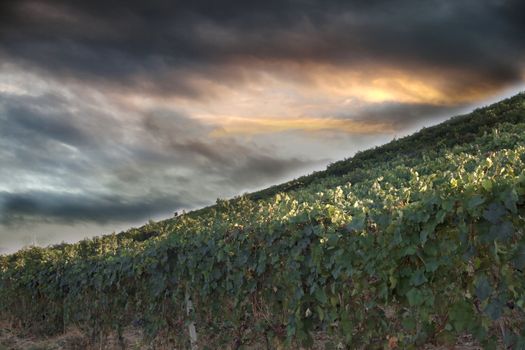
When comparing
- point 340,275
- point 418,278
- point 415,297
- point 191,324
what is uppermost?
point 340,275

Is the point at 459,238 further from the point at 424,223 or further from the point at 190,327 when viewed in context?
the point at 190,327

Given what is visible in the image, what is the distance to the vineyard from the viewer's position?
15.6 ft

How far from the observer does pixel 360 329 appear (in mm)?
5996

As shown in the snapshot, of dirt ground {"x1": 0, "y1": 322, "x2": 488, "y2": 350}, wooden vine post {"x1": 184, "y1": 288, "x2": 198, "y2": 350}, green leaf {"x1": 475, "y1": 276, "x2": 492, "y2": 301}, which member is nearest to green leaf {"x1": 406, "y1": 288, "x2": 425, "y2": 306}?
green leaf {"x1": 475, "y1": 276, "x2": 492, "y2": 301}

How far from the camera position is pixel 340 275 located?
19.9ft

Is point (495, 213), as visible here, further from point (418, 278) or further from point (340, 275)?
point (340, 275)

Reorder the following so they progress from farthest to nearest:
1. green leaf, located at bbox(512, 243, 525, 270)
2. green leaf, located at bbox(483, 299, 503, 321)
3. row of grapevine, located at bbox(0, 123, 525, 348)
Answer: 1. row of grapevine, located at bbox(0, 123, 525, 348)
2. green leaf, located at bbox(483, 299, 503, 321)
3. green leaf, located at bbox(512, 243, 525, 270)

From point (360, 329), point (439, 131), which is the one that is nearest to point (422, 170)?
point (439, 131)

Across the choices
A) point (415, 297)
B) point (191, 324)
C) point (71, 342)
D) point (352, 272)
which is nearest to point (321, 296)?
point (352, 272)

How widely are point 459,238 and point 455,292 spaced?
520mm

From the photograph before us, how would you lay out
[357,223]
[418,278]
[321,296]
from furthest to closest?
[321,296] < [357,223] < [418,278]

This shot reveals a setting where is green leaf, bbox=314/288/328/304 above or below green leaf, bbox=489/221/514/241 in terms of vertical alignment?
below

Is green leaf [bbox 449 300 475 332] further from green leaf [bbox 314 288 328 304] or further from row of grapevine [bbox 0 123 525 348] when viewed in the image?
green leaf [bbox 314 288 328 304]

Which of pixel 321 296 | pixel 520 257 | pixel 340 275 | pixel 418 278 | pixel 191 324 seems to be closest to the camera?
pixel 520 257
